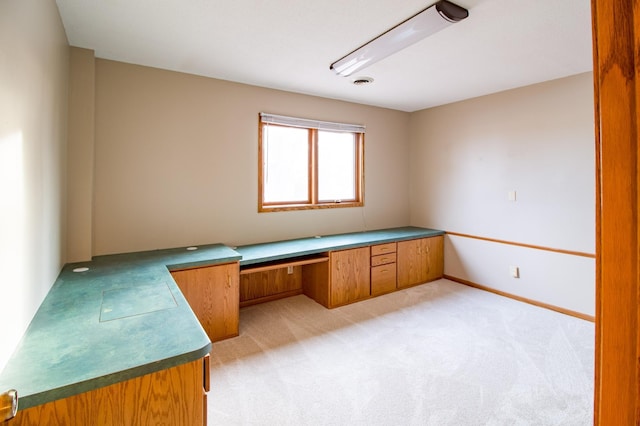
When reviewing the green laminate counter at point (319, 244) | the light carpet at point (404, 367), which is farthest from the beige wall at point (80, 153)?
the light carpet at point (404, 367)

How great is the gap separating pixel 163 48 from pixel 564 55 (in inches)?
130

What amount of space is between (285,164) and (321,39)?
1.65 metres

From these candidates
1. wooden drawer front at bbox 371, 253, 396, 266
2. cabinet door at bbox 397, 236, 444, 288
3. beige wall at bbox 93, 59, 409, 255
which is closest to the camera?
beige wall at bbox 93, 59, 409, 255

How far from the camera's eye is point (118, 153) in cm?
282

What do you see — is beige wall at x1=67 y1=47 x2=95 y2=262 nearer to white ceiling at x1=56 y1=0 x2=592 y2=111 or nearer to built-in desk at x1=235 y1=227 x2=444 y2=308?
white ceiling at x1=56 y1=0 x2=592 y2=111

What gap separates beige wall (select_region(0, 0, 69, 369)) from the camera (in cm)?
118

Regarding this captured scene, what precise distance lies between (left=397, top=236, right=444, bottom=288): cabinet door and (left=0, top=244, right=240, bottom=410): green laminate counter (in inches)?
108

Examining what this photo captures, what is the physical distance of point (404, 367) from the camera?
7.61 feet

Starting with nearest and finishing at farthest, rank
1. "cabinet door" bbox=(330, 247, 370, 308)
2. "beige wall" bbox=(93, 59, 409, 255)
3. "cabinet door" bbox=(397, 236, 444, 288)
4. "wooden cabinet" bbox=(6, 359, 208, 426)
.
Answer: "wooden cabinet" bbox=(6, 359, 208, 426)
"beige wall" bbox=(93, 59, 409, 255)
"cabinet door" bbox=(330, 247, 370, 308)
"cabinet door" bbox=(397, 236, 444, 288)

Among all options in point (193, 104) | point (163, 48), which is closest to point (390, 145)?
point (193, 104)

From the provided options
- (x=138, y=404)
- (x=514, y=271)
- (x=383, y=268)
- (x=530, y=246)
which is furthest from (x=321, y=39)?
(x=514, y=271)

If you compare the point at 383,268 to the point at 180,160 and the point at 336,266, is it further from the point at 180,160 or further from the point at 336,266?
the point at 180,160

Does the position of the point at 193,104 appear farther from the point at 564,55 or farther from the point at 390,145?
the point at 564,55

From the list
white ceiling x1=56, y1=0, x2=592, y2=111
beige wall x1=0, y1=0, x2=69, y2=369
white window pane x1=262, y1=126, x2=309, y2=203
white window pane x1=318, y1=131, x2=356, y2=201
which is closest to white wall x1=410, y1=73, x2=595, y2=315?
white ceiling x1=56, y1=0, x2=592, y2=111
